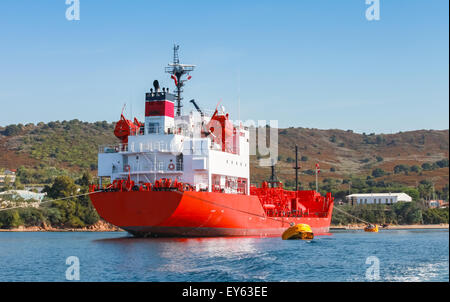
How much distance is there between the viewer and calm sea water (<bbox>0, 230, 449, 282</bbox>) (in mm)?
22578

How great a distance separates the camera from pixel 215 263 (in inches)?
998

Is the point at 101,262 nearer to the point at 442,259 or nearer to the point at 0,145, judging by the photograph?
the point at 442,259

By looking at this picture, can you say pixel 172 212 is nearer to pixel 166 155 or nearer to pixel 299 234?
pixel 166 155

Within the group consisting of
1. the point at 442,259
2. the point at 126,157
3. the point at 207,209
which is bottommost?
the point at 442,259

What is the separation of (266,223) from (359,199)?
6363 centimetres

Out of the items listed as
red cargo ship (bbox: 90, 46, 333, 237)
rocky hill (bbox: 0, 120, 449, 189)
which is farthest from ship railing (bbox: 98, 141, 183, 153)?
rocky hill (bbox: 0, 120, 449, 189)

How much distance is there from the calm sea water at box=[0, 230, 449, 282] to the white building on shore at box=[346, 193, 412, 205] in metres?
71.2

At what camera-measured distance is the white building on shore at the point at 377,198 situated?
346 feet

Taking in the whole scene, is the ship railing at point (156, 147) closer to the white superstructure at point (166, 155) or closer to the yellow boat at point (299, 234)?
the white superstructure at point (166, 155)

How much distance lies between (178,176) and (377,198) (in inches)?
2912

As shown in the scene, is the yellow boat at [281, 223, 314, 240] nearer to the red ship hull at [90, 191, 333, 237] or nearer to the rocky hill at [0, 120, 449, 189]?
the red ship hull at [90, 191, 333, 237]
